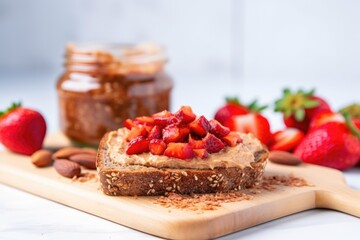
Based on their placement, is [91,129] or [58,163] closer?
[58,163]

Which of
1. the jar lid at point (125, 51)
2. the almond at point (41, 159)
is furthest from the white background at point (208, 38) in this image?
the almond at point (41, 159)

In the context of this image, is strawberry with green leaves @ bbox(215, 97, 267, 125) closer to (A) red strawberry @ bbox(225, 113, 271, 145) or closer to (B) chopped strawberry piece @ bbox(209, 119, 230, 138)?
(A) red strawberry @ bbox(225, 113, 271, 145)

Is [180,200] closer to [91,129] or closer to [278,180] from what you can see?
[278,180]

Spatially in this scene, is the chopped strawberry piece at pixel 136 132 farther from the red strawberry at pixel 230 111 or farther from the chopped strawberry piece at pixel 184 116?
the red strawberry at pixel 230 111

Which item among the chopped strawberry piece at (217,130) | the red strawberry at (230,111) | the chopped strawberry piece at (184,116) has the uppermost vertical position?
the chopped strawberry piece at (184,116)

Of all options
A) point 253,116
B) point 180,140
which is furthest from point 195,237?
point 253,116

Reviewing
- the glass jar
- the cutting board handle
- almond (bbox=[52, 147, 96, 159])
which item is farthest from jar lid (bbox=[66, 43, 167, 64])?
the cutting board handle

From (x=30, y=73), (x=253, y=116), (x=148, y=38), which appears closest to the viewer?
(x=253, y=116)
